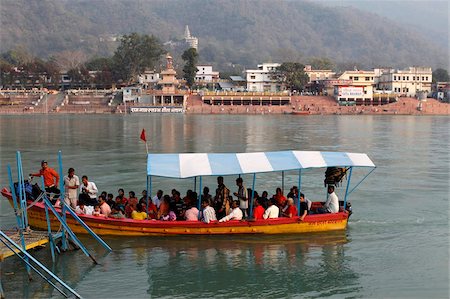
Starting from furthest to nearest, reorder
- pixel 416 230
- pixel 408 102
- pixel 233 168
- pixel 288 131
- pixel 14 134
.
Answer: pixel 408 102 → pixel 288 131 → pixel 14 134 → pixel 416 230 → pixel 233 168

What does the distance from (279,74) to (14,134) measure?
60610 millimetres

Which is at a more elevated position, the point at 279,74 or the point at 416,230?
the point at 279,74

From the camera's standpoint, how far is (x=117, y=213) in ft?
45.3

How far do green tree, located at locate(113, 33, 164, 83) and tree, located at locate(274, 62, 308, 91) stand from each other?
19353 millimetres

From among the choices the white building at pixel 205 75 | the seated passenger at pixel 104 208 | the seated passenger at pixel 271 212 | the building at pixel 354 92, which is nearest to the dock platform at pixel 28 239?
the seated passenger at pixel 104 208

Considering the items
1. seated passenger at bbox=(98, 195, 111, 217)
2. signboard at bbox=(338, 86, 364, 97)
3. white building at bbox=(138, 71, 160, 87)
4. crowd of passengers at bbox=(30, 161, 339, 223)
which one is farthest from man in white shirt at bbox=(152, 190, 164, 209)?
white building at bbox=(138, 71, 160, 87)

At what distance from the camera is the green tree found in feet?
311

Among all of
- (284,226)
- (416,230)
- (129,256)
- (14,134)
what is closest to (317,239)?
(284,226)

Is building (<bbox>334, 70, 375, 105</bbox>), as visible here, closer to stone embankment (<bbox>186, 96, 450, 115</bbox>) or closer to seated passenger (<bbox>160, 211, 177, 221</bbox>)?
stone embankment (<bbox>186, 96, 450, 115</bbox>)

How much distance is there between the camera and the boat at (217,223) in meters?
13.4

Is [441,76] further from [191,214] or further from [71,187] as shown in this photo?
[71,187]

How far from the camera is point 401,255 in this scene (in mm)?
13219

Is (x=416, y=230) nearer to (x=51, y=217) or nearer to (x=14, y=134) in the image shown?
(x=51, y=217)

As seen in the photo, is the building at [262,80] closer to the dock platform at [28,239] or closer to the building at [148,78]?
the building at [148,78]
